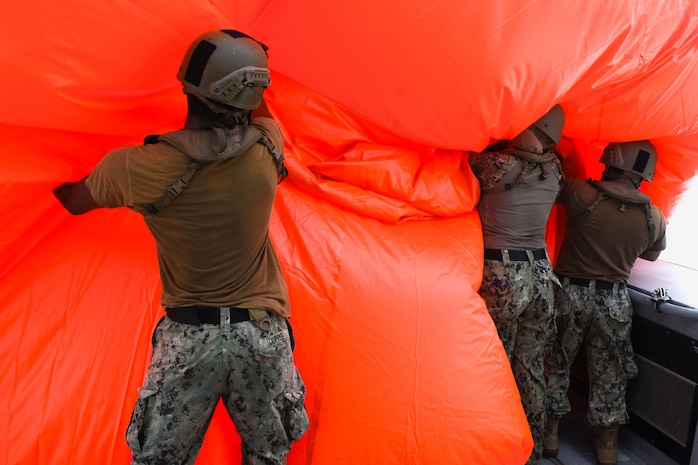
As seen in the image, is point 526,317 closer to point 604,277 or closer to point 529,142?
point 604,277

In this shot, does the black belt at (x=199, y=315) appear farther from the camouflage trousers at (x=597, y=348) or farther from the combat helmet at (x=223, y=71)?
the camouflage trousers at (x=597, y=348)

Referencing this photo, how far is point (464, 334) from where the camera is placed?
73.3 inches

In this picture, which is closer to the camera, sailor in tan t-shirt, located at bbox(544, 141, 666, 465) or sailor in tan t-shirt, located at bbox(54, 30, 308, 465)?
sailor in tan t-shirt, located at bbox(54, 30, 308, 465)

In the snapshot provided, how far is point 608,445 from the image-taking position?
2.50m

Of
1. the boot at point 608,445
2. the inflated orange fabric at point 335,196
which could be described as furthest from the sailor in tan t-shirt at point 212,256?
the boot at point 608,445

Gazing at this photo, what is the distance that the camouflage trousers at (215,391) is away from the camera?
4.65 feet

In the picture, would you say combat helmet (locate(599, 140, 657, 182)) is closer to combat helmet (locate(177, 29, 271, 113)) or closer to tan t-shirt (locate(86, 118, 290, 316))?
tan t-shirt (locate(86, 118, 290, 316))

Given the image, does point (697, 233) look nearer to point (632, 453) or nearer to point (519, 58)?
point (632, 453)

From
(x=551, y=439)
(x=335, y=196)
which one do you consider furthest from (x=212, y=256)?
(x=551, y=439)

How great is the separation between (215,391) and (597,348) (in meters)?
1.81

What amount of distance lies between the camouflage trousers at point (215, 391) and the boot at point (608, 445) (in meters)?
1.62

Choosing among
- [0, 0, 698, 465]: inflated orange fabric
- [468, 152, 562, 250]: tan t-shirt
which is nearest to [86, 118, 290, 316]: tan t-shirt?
[0, 0, 698, 465]: inflated orange fabric

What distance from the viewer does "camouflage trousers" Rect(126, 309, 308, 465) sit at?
1418 mm

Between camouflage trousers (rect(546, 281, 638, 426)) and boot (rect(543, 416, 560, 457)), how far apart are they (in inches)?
2.7
